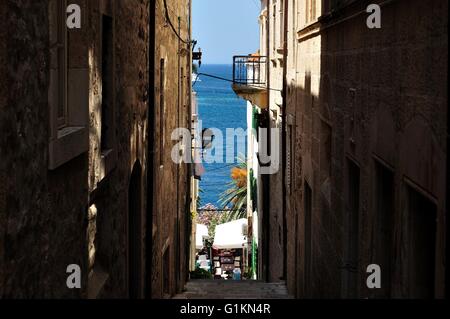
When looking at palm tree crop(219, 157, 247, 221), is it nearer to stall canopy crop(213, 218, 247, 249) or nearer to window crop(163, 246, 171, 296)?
stall canopy crop(213, 218, 247, 249)

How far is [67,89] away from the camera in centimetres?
604

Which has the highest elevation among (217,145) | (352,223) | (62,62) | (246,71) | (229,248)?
(246,71)

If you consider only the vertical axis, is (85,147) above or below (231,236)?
above

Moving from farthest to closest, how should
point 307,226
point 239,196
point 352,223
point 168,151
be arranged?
point 239,196 → point 168,151 → point 307,226 → point 352,223

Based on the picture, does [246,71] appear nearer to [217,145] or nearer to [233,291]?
[233,291]

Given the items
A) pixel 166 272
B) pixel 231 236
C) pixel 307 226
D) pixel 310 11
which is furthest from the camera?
pixel 231 236

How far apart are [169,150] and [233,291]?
124 inches

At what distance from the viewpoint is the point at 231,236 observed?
40.9 m

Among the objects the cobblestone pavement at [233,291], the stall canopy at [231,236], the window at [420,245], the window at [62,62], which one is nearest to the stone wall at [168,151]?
the cobblestone pavement at [233,291]

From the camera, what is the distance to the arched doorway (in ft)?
35.4

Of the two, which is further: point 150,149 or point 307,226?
point 307,226

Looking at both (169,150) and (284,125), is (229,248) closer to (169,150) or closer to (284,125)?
(284,125)

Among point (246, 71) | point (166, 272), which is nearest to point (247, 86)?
point (246, 71)

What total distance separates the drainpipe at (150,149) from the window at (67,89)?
5.69 metres
